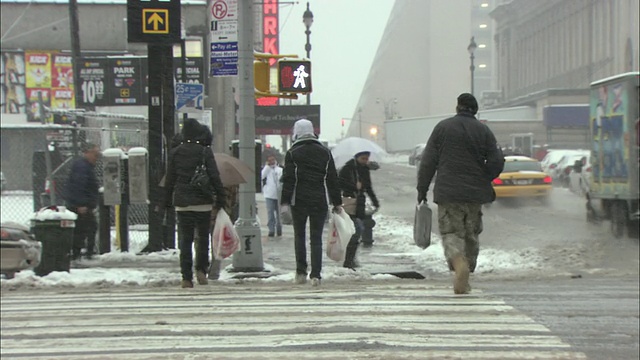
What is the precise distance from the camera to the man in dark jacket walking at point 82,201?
12.2m

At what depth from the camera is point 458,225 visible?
23.5 feet

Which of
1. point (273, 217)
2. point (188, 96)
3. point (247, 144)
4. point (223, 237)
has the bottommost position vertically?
point (273, 217)

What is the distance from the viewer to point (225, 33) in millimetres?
11562

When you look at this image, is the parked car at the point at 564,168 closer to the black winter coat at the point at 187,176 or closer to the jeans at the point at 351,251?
the jeans at the point at 351,251

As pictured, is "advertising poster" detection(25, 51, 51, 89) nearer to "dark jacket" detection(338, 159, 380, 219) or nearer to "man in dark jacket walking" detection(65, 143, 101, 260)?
"man in dark jacket walking" detection(65, 143, 101, 260)

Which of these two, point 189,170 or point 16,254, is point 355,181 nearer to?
point 189,170

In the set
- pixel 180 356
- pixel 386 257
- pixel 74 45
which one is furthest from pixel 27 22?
pixel 180 356

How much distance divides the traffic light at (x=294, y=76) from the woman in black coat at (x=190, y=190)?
2858 millimetres

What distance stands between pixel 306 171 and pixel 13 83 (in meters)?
40.2

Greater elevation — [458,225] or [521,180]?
[458,225]

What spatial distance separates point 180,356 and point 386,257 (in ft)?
26.0

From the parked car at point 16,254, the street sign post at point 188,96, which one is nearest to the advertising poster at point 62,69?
the street sign post at point 188,96

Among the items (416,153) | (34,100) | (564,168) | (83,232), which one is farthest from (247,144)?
(34,100)

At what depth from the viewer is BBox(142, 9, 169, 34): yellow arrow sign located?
11.9 m
